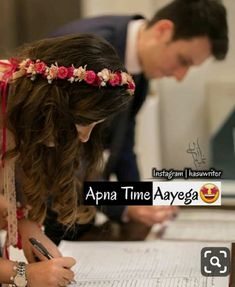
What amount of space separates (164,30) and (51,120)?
12.4 inches

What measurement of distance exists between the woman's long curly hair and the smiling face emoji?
0.20 metres

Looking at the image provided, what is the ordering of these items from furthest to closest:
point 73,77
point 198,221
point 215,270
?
point 198,221
point 215,270
point 73,77

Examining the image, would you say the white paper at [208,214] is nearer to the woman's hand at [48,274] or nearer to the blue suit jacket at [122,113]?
the blue suit jacket at [122,113]

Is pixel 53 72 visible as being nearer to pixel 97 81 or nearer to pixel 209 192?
pixel 97 81

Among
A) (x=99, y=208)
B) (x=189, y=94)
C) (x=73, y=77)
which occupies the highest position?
(x=73, y=77)

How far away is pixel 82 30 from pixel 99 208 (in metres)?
0.31

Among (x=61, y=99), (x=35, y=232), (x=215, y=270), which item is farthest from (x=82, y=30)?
(x=215, y=270)

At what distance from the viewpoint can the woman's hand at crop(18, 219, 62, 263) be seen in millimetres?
862

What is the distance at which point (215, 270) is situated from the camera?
0.88m

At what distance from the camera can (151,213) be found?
1023 mm

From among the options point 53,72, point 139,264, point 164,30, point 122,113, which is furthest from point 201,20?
point 139,264

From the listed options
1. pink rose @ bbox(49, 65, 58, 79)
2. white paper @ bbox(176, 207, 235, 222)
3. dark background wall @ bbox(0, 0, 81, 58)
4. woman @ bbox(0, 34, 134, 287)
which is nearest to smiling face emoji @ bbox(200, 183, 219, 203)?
white paper @ bbox(176, 207, 235, 222)

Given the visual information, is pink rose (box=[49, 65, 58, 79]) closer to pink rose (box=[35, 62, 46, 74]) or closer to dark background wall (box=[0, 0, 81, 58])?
pink rose (box=[35, 62, 46, 74])

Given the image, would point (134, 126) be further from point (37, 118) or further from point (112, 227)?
point (37, 118)
